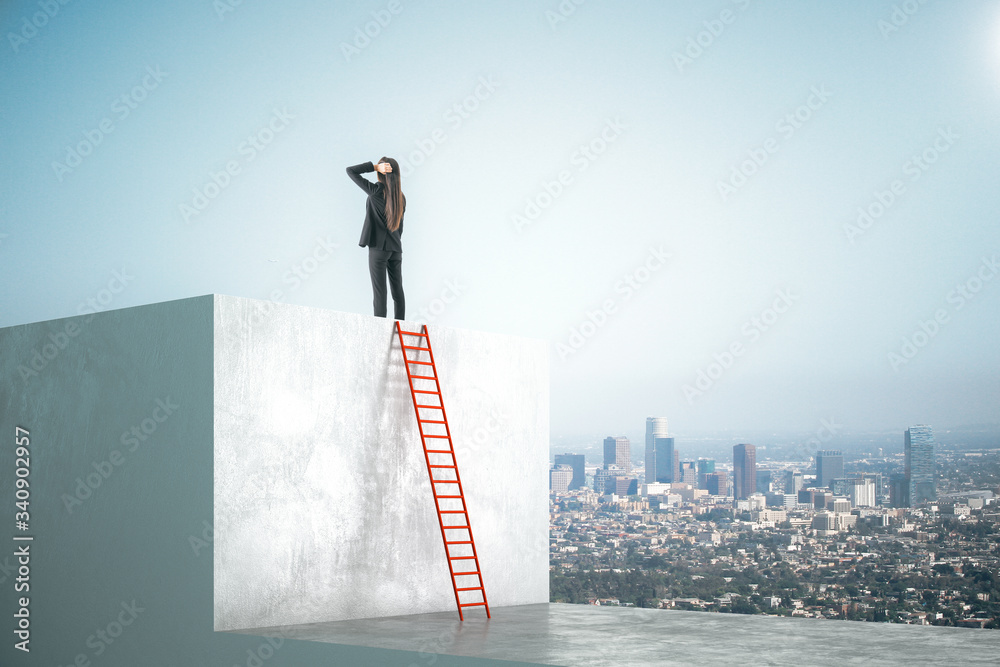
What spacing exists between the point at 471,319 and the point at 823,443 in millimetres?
7479

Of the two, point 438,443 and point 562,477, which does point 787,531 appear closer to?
point 562,477

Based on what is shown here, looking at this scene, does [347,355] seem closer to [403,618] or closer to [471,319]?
[403,618]

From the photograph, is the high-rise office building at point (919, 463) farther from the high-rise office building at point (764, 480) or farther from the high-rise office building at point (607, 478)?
the high-rise office building at point (607, 478)

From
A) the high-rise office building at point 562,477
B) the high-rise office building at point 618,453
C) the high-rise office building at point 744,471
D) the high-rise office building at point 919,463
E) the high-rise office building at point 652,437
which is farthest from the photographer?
the high-rise office building at point 618,453

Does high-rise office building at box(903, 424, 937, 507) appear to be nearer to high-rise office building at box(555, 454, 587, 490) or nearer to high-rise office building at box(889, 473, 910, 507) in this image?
high-rise office building at box(889, 473, 910, 507)

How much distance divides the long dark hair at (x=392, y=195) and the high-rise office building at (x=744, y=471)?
1269 centimetres

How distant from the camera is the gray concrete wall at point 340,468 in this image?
19.9 ft

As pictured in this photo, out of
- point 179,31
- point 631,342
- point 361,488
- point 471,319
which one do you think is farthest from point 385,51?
point 361,488

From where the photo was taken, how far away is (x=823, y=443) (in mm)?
18281

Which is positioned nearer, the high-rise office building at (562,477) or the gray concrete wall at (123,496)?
the gray concrete wall at (123,496)

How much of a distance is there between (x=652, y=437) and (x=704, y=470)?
1.44 m

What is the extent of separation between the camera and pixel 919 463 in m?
16.6

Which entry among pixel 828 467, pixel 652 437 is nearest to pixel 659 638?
pixel 828 467

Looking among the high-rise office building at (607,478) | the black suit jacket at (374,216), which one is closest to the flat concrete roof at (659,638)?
the black suit jacket at (374,216)
